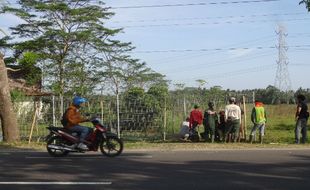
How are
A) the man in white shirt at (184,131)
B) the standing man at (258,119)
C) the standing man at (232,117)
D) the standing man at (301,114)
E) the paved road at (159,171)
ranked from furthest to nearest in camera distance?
the man in white shirt at (184,131) → the standing man at (258,119) → the standing man at (232,117) → the standing man at (301,114) → the paved road at (159,171)

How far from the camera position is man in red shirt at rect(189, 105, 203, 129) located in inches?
757

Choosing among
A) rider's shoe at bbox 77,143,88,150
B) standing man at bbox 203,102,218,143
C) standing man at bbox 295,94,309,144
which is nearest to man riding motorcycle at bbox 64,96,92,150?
rider's shoe at bbox 77,143,88,150

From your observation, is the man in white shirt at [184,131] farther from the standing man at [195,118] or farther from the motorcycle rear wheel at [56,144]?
the motorcycle rear wheel at [56,144]

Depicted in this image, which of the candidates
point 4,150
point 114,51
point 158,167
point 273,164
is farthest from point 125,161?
point 114,51

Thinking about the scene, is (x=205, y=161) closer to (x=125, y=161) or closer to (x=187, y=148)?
(x=125, y=161)

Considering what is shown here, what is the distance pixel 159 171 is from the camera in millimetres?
10703

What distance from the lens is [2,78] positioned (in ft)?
63.1

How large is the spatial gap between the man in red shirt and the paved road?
471cm

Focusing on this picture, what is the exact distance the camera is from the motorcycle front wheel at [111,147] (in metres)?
13.8

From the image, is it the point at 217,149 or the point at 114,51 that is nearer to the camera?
the point at 217,149

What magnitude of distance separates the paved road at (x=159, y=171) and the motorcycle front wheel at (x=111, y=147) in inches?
7.6

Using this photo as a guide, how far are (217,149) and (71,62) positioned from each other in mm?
23134

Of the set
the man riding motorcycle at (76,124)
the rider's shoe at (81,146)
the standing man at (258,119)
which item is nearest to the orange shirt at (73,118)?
the man riding motorcycle at (76,124)

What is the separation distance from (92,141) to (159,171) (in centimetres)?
354
